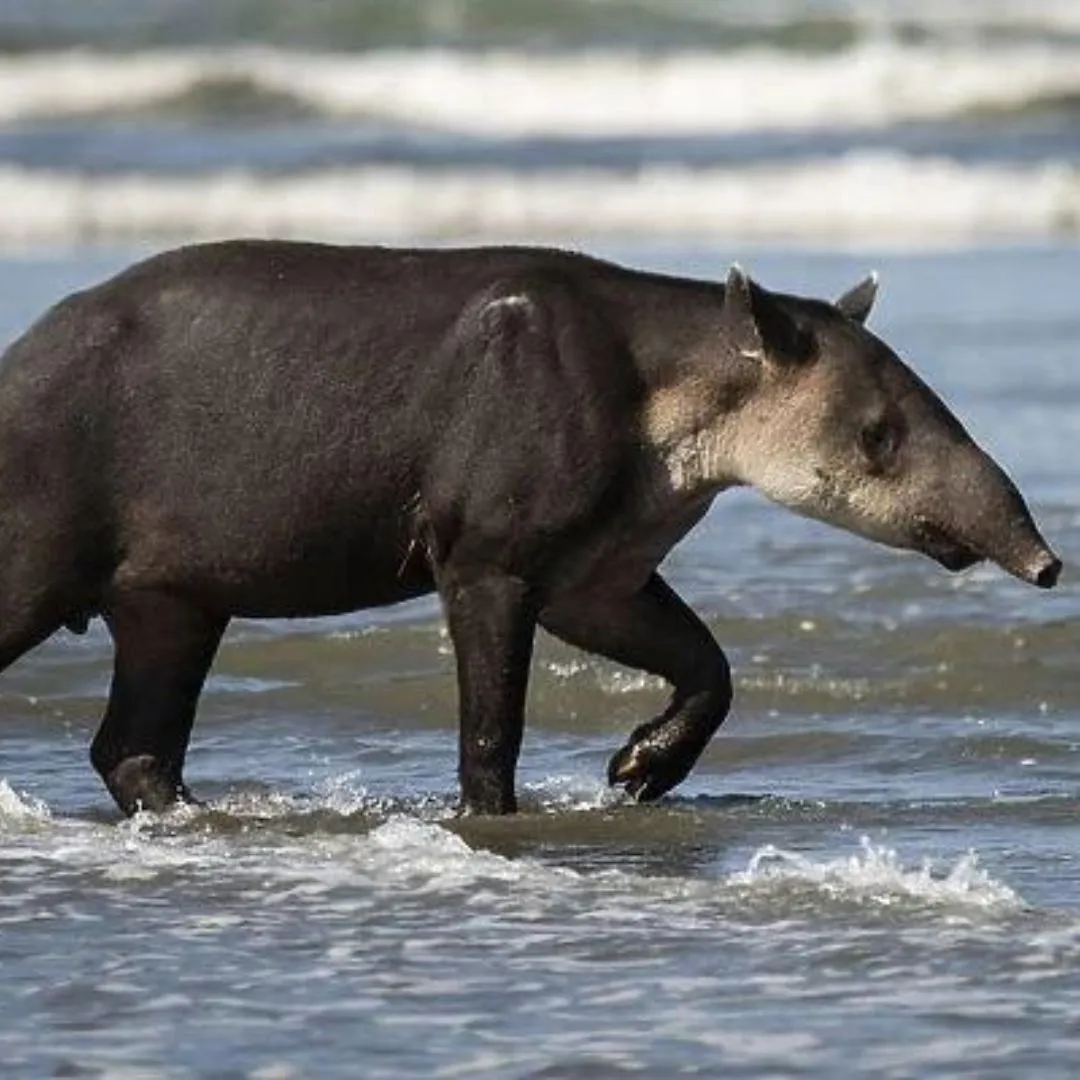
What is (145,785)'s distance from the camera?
9359 millimetres

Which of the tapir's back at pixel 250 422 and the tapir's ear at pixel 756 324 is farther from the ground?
the tapir's ear at pixel 756 324

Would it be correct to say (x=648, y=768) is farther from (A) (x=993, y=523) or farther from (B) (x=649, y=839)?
(A) (x=993, y=523)

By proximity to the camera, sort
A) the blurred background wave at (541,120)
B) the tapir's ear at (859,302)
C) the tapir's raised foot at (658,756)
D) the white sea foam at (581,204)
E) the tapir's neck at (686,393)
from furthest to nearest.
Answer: the blurred background wave at (541,120) < the white sea foam at (581,204) < the tapir's raised foot at (658,756) < the tapir's ear at (859,302) < the tapir's neck at (686,393)

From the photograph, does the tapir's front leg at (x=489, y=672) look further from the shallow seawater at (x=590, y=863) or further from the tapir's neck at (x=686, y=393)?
the tapir's neck at (x=686, y=393)

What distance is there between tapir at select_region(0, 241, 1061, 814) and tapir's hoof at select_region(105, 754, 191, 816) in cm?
45

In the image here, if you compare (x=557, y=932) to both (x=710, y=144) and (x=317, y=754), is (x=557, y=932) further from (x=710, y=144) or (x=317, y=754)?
(x=710, y=144)

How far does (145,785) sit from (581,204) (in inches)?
680

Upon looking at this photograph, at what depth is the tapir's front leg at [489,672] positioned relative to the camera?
29.0 feet

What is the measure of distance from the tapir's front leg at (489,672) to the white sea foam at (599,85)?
23652 mm

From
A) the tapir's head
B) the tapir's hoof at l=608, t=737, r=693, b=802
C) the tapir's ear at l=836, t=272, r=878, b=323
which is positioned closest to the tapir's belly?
the tapir's hoof at l=608, t=737, r=693, b=802

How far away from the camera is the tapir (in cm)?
880

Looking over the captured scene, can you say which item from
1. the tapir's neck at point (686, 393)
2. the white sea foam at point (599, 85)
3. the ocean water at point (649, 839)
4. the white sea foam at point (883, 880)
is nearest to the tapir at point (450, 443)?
the tapir's neck at point (686, 393)

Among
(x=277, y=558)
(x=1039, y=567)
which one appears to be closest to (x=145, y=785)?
(x=277, y=558)

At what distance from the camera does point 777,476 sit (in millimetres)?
8961
